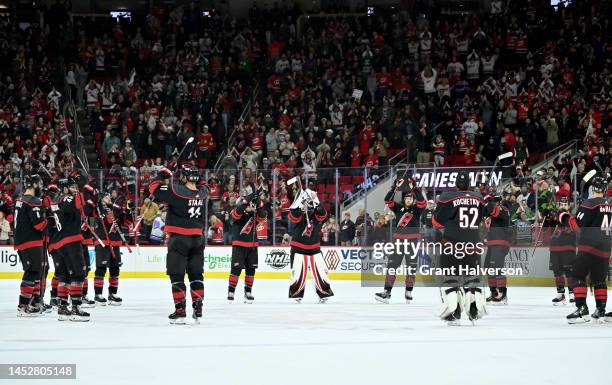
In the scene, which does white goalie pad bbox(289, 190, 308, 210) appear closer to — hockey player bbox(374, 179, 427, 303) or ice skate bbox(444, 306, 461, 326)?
hockey player bbox(374, 179, 427, 303)

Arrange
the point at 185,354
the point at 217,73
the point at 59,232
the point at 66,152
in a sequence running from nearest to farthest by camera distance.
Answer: the point at 185,354 < the point at 59,232 < the point at 66,152 < the point at 217,73

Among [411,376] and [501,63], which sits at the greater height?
[501,63]

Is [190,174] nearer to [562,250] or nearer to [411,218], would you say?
[411,218]

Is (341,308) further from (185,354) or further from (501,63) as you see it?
(501,63)

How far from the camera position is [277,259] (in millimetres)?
22453

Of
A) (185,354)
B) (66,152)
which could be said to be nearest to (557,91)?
(66,152)

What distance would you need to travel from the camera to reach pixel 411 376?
7977 mm

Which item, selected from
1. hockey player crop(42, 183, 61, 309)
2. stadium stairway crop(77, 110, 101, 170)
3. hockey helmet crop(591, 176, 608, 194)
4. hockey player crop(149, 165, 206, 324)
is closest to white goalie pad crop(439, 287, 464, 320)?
hockey helmet crop(591, 176, 608, 194)

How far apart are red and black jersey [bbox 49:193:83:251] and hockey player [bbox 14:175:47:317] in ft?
1.59

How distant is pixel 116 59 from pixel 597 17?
14209 mm

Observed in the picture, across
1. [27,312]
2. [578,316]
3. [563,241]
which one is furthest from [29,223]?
[563,241]

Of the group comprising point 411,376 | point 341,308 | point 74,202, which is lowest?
point 341,308

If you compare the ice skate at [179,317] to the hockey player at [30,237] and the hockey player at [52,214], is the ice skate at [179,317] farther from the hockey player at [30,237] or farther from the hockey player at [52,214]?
the hockey player at [30,237]

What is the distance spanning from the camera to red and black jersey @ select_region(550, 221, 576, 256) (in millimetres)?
15336
